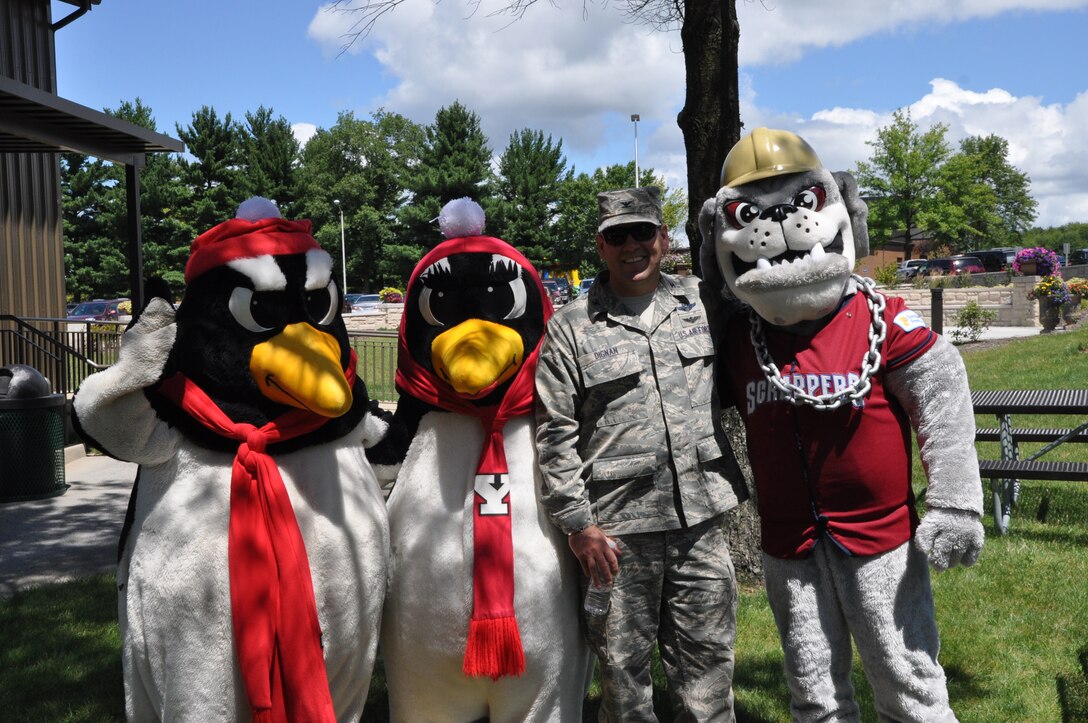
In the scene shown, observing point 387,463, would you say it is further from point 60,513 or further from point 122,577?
point 60,513

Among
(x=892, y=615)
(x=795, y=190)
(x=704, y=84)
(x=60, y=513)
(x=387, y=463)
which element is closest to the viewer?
(x=892, y=615)

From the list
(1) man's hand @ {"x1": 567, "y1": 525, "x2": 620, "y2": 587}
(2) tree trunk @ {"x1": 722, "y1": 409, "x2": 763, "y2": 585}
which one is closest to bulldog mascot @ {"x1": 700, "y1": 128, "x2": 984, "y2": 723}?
(1) man's hand @ {"x1": 567, "y1": 525, "x2": 620, "y2": 587}

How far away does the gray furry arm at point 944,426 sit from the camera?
2.72m

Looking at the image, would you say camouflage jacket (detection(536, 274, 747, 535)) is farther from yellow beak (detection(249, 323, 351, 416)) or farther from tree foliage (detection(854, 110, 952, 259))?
tree foliage (detection(854, 110, 952, 259))

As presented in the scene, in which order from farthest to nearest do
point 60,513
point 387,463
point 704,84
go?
1. point 60,513
2. point 704,84
3. point 387,463

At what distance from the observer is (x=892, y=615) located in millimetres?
2732

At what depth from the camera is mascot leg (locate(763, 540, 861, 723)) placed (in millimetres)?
2816

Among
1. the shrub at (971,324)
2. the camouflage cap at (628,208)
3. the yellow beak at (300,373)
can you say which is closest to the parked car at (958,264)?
the shrub at (971,324)

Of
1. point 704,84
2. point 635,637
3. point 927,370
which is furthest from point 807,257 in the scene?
point 704,84

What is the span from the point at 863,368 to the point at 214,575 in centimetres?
199

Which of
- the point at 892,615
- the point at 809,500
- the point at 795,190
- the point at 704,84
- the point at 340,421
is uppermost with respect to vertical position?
the point at 704,84

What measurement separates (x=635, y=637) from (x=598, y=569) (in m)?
0.28

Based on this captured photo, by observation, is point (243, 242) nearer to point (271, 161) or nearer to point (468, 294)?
point (468, 294)

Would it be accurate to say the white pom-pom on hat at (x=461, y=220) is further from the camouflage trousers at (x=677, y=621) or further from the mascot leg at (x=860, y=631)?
the mascot leg at (x=860, y=631)
